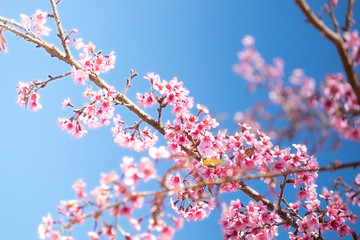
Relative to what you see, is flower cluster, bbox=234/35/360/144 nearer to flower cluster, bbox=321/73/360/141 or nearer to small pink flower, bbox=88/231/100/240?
flower cluster, bbox=321/73/360/141

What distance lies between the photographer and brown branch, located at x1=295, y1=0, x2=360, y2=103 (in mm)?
3074

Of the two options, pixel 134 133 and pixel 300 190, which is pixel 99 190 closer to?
pixel 134 133

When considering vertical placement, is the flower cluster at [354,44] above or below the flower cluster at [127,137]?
below

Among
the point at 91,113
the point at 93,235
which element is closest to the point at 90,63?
the point at 91,113

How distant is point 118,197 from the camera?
287cm

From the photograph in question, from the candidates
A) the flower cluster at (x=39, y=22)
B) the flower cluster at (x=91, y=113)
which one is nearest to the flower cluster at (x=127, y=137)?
the flower cluster at (x=91, y=113)

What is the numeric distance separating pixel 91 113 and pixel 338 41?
4661 millimetres

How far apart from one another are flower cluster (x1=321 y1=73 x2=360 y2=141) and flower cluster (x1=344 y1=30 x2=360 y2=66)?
8.2 inches

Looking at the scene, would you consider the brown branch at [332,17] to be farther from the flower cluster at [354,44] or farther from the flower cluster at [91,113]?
the flower cluster at [91,113]

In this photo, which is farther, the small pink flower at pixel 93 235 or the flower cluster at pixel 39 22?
the flower cluster at pixel 39 22

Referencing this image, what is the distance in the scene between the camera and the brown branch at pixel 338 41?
3074 mm

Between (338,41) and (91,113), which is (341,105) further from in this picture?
(91,113)

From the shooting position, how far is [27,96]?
6.51 m

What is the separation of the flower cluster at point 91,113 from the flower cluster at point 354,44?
430 centimetres
